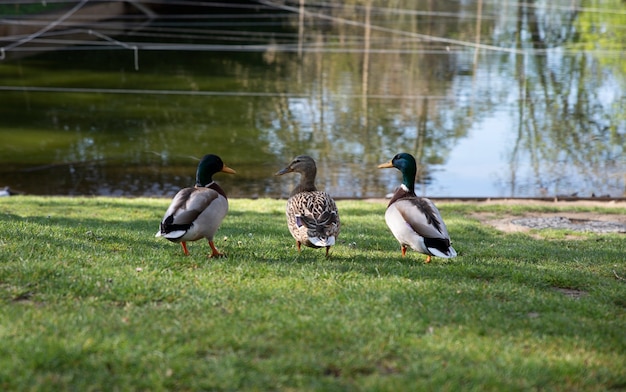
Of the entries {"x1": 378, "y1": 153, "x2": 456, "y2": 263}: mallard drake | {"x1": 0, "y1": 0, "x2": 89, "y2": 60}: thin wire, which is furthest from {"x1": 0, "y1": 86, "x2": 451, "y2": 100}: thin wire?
{"x1": 378, "y1": 153, "x2": 456, "y2": 263}: mallard drake

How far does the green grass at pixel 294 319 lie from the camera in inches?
176

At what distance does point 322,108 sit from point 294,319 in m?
18.9

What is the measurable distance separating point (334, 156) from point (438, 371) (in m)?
14.7

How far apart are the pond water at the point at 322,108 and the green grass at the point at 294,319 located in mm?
9160

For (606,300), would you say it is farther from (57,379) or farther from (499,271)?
(57,379)

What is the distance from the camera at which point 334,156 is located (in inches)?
754

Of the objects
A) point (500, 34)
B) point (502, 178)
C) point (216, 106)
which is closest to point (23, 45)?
point (216, 106)

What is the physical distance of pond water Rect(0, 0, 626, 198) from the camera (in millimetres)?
17922

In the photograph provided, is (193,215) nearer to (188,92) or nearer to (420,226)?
(420,226)

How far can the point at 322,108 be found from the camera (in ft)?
78.3

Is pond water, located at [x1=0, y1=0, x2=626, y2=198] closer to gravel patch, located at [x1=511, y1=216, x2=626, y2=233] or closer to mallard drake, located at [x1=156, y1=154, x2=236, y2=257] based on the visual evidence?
gravel patch, located at [x1=511, y1=216, x2=626, y2=233]

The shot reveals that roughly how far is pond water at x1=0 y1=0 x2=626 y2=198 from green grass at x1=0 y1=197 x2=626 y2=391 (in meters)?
9.16

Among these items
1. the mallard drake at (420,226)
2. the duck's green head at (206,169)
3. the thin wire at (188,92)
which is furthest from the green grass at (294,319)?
the thin wire at (188,92)

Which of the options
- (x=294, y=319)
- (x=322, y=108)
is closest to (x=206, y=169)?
(x=294, y=319)
